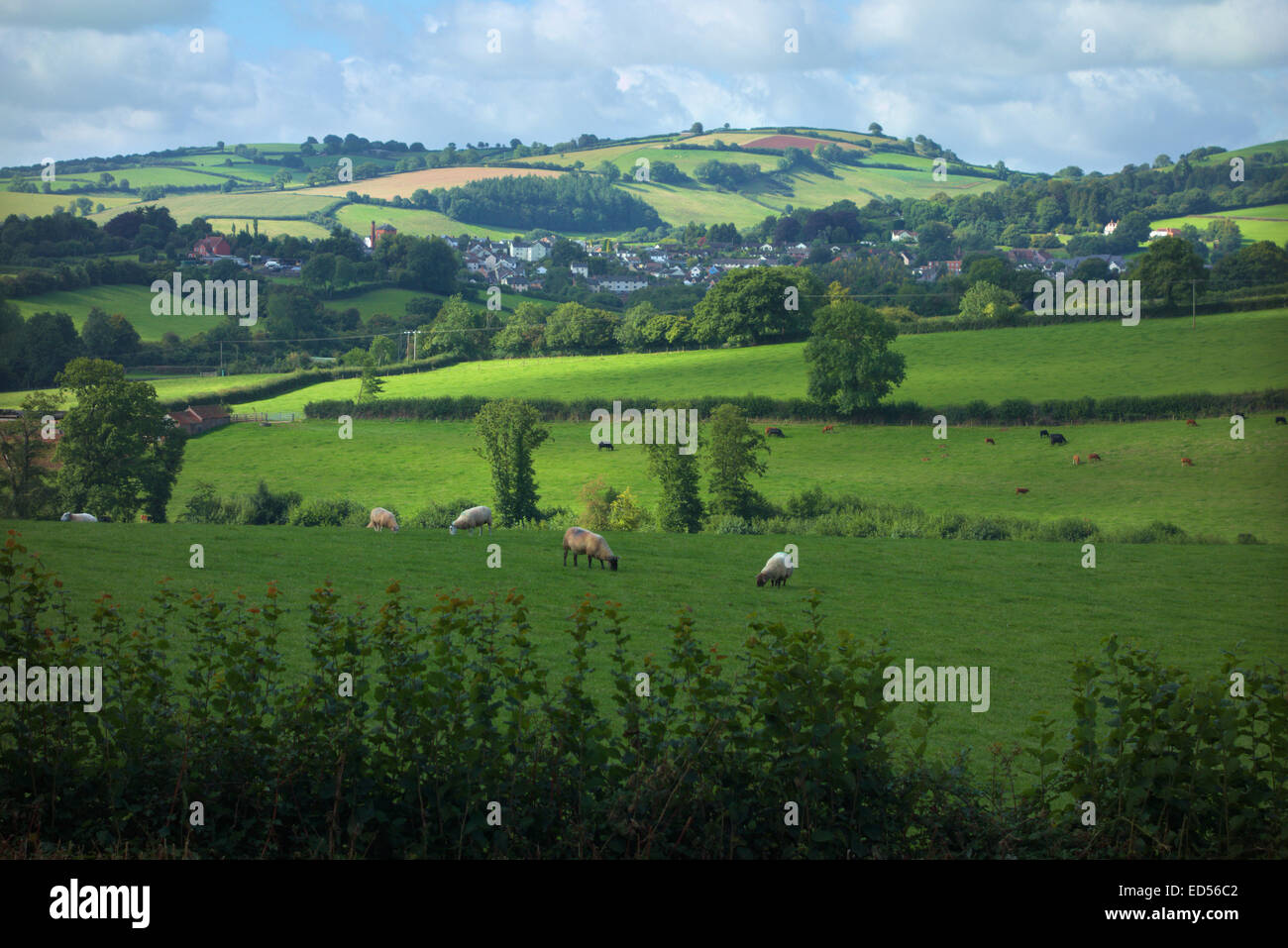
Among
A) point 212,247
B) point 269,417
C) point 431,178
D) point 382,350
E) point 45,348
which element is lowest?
point 269,417

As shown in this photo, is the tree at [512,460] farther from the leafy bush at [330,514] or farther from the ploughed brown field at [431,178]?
the ploughed brown field at [431,178]

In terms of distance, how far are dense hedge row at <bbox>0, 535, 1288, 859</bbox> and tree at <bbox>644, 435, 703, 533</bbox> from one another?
3769 cm

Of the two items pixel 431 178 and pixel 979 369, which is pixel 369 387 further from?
pixel 431 178

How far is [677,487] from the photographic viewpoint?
45.0 m

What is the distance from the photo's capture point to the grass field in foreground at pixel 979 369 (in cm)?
5728

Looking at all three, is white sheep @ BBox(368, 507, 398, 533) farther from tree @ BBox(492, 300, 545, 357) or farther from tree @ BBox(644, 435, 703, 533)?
tree @ BBox(492, 300, 545, 357)

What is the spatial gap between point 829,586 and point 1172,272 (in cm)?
5620

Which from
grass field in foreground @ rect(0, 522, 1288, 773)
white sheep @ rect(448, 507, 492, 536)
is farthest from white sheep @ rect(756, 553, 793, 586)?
white sheep @ rect(448, 507, 492, 536)

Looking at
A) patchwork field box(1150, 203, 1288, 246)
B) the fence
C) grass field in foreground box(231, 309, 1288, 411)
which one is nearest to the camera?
the fence

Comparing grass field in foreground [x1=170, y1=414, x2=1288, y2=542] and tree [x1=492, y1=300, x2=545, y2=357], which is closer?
grass field in foreground [x1=170, y1=414, x2=1288, y2=542]

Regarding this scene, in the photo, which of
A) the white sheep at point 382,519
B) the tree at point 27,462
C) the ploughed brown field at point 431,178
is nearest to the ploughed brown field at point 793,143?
the ploughed brown field at point 431,178

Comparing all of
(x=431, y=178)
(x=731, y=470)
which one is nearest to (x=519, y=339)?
(x=731, y=470)

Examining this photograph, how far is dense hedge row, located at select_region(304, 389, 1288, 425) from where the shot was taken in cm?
5288
